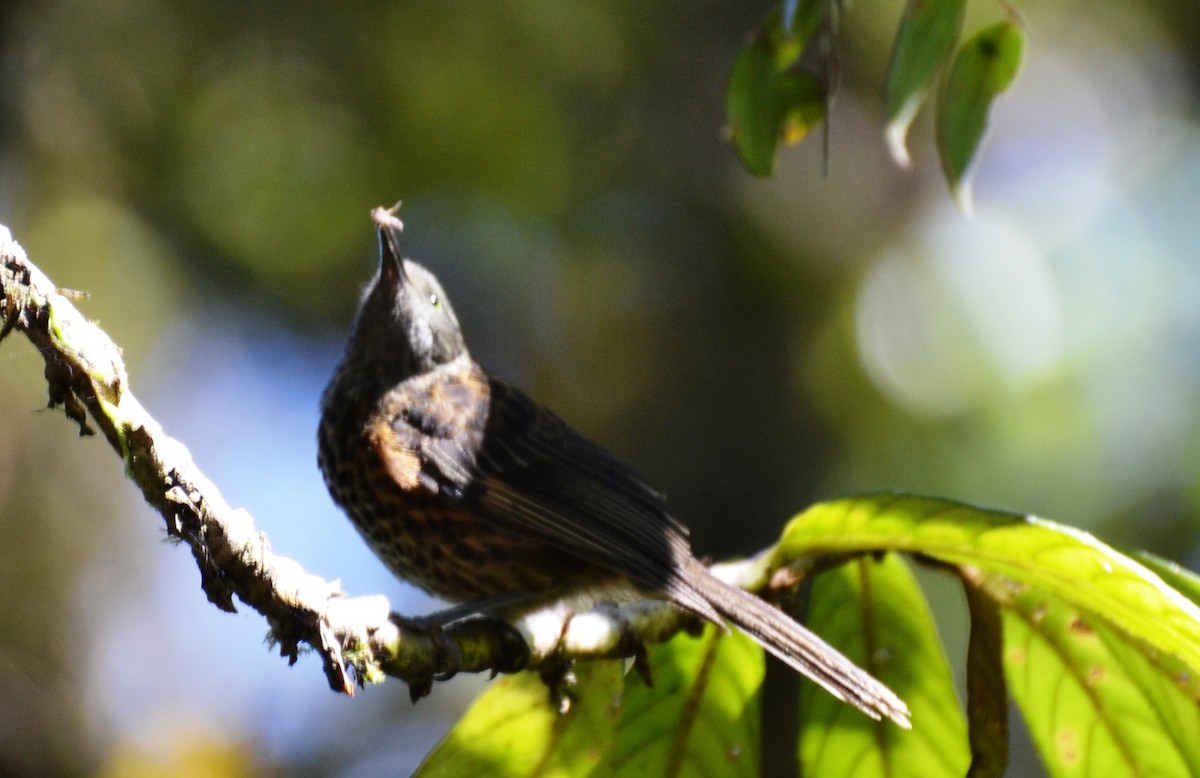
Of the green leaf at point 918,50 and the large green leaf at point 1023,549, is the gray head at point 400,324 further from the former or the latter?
the green leaf at point 918,50

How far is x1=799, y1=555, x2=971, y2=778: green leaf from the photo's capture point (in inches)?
89.2

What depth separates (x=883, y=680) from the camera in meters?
2.32

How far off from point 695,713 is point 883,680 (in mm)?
377

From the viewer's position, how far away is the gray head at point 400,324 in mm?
3934

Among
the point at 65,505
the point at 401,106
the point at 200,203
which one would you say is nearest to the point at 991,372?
the point at 401,106

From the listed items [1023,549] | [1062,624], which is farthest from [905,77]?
[1062,624]

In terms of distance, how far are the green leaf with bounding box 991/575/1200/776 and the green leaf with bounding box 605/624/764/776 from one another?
53 cm

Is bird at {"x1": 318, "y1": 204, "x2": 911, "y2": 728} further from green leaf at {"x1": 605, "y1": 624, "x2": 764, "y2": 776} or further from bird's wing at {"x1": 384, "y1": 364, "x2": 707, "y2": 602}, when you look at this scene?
green leaf at {"x1": 605, "y1": 624, "x2": 764, "y2": 776}

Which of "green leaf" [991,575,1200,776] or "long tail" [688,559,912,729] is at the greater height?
"long tail" [688,559,912,729]

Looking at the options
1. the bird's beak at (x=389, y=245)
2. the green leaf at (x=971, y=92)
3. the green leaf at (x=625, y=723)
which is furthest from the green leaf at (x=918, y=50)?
the bird's beak at (x=389, y=245)

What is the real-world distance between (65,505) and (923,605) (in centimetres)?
434

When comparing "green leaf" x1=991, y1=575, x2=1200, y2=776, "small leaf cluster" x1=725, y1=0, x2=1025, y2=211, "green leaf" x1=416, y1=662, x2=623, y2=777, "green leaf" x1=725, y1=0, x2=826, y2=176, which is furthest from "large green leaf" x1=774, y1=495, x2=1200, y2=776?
"green leaf" x1=725, y1=0, x2=826, y2=176

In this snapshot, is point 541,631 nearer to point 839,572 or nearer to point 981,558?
point 839,572

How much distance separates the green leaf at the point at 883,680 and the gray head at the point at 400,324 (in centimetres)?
193
